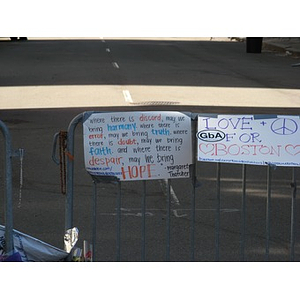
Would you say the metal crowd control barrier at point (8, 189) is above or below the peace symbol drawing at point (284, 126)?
below

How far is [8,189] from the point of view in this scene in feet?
17.9

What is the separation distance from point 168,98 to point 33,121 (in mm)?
4535

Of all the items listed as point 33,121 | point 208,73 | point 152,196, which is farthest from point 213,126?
point 208,73

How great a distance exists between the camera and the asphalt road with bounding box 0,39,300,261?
7.85 metres

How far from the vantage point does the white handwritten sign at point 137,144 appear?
18.4 ft

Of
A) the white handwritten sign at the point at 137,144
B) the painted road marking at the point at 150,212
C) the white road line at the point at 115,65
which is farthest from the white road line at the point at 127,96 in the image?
the white handwritten sign at the point at 137,144

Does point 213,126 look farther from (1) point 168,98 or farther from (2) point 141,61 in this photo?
(2) point 141,61

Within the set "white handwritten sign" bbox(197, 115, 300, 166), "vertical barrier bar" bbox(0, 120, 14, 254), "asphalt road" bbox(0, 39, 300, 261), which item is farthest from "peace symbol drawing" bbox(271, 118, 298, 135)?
"vertical barrier bar" bbox(0, 120, 14, 254)

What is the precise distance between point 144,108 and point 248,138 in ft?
37.3

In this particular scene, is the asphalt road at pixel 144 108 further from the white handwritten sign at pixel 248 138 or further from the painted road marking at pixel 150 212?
the white handwritten sign at pixel 248 138

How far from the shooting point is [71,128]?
554cm

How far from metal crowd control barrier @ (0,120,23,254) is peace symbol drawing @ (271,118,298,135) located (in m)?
1.75

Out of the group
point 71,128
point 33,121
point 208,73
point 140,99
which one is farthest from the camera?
point 208,73

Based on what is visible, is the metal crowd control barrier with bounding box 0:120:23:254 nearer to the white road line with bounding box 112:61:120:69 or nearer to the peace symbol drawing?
the peace symbol drawing
